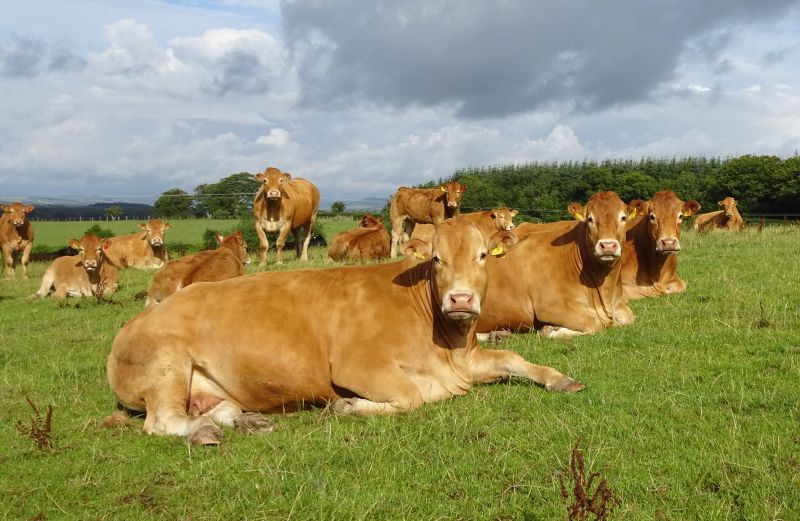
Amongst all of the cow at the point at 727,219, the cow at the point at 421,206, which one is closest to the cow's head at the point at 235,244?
the cow at the point at 421,206

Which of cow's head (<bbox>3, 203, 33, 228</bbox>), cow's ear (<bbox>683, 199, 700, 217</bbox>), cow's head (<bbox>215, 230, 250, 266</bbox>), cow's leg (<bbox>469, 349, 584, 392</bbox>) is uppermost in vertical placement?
cow's ear (<bbox>683, 199, 700, 217</bbox>)

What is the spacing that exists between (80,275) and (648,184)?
53.2m

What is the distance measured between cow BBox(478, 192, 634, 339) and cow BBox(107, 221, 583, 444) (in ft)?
9.67

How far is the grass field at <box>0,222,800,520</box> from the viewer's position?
4215 mm

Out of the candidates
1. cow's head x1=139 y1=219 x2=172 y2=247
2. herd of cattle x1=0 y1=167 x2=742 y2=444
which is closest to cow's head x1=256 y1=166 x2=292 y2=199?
cow's head x1=139 y1=219 x2=172 y2=247

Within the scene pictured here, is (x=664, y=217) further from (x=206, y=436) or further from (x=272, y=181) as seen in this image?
(x=272, y=181)

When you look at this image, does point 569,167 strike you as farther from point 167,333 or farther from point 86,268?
point 167,333

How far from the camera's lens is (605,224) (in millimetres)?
9758

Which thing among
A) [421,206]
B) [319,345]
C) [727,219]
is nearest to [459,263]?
[319,345]

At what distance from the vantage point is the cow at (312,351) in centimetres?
618

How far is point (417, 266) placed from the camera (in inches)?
277

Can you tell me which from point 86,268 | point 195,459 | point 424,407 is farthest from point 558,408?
point 86,268

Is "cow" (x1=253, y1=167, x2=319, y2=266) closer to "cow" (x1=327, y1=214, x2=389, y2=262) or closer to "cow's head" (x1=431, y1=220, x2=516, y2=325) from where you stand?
"cow" (x1=327, y1=214, x2=389, y2=262)

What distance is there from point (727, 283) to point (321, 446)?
31.0ft
